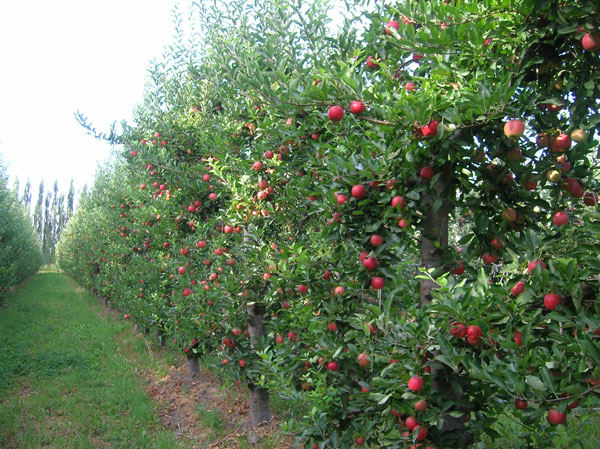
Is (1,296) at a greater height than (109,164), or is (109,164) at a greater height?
(109,164)

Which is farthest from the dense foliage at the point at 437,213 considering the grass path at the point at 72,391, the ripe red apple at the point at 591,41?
the grass path at the point at 72,391

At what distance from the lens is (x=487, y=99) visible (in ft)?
6.68

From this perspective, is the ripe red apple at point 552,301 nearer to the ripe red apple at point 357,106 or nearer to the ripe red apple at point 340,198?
the ripe red apple at point 340,198

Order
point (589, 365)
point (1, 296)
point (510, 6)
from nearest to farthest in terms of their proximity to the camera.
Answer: point (589, 365) < point (510, 6) < point (1, 296)

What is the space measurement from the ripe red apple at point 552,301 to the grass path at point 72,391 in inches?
198

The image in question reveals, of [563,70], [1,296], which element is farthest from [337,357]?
[1,296]

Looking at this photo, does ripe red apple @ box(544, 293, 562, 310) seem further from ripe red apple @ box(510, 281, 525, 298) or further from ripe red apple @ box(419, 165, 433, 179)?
ripe red apple @ box(419, 165, 433, 179)

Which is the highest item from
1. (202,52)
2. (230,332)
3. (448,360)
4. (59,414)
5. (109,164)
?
(109,164)

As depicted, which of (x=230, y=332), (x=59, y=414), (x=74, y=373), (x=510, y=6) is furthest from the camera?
(x=74, y=373)

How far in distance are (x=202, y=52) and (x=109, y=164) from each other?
15.4m

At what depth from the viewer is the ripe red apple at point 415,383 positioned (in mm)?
2262

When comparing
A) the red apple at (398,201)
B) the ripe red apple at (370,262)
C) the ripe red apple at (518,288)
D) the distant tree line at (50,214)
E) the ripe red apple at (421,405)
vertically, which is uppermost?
the distant tree line at (50,214)

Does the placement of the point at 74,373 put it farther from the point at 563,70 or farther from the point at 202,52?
the point at 563,70

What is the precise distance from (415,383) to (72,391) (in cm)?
743
